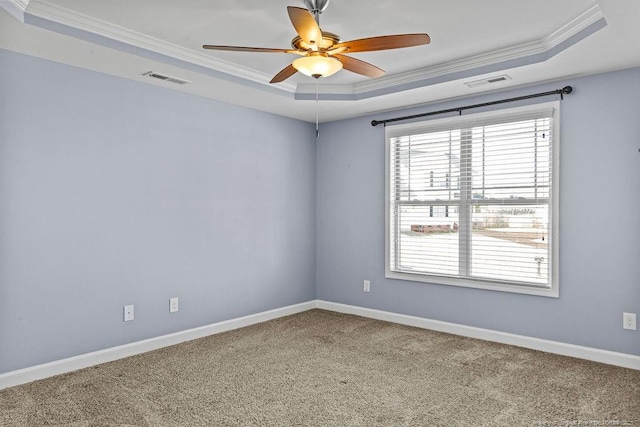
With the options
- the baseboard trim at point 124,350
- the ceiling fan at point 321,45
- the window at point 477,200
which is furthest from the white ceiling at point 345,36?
the baseboard trim at point 124,350

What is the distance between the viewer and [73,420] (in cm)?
258

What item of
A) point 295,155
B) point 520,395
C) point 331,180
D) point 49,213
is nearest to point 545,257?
point 520,395

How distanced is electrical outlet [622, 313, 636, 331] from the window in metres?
0.52

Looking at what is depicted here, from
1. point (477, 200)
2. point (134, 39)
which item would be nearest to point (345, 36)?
point (134, 39)

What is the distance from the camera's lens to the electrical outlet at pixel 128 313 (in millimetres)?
3709

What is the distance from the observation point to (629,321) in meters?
3.45

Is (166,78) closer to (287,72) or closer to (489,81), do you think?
(287,72)

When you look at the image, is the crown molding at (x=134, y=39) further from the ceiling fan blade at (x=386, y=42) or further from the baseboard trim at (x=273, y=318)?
the baseboard trim at (x=273, y=318)

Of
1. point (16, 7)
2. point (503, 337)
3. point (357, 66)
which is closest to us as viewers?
point (16, 7)

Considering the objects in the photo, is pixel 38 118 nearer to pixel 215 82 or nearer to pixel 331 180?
pixel 215 82

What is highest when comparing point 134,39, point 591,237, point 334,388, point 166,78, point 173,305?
point 134,39

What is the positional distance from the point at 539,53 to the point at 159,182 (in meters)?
3.29

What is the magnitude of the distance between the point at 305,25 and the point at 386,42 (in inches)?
18.8

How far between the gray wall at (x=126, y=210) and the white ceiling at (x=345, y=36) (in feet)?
1.02
